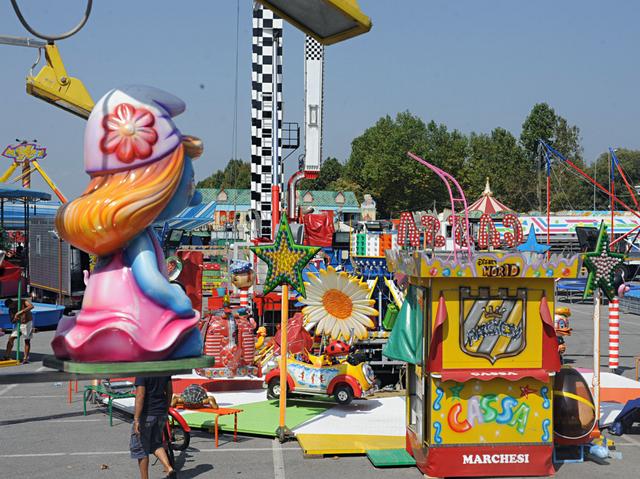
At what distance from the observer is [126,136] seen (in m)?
5.11

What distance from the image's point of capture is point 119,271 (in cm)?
511

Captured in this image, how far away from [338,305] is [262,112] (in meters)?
10.7

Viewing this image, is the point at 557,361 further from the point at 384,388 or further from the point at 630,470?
the point at 384,388

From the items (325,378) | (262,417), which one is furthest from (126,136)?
(325,378)

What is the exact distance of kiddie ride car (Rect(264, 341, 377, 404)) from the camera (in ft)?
38.4

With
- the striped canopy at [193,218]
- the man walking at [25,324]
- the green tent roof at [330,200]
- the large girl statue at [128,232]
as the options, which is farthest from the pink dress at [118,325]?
the green tent roof at [330,200]

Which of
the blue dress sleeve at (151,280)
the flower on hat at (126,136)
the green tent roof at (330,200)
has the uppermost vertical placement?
the green tent roof at (330,200)

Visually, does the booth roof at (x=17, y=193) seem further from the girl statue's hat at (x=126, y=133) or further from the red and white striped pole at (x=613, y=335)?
the girl statue's hat at (x=126, y=133)

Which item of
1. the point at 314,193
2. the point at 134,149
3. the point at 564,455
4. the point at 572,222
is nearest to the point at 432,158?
the point at 314,193

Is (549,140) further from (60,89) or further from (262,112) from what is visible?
(60,89)

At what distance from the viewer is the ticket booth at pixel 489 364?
866 centimetres

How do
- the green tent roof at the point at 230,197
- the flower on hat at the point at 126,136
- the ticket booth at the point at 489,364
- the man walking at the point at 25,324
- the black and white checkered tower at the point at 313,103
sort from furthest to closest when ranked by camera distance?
A: the green tent roof at the point at 230,197 → the black and white checkered tower at the point at 313,103 → the man walking at the point at 25,324 → the ticket booth at the point at 489,364 → the flower on hat at the point at 126,136

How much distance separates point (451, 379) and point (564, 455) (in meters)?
1.98

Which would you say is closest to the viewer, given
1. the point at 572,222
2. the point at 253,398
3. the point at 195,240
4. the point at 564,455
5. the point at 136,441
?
the point at 136,441
